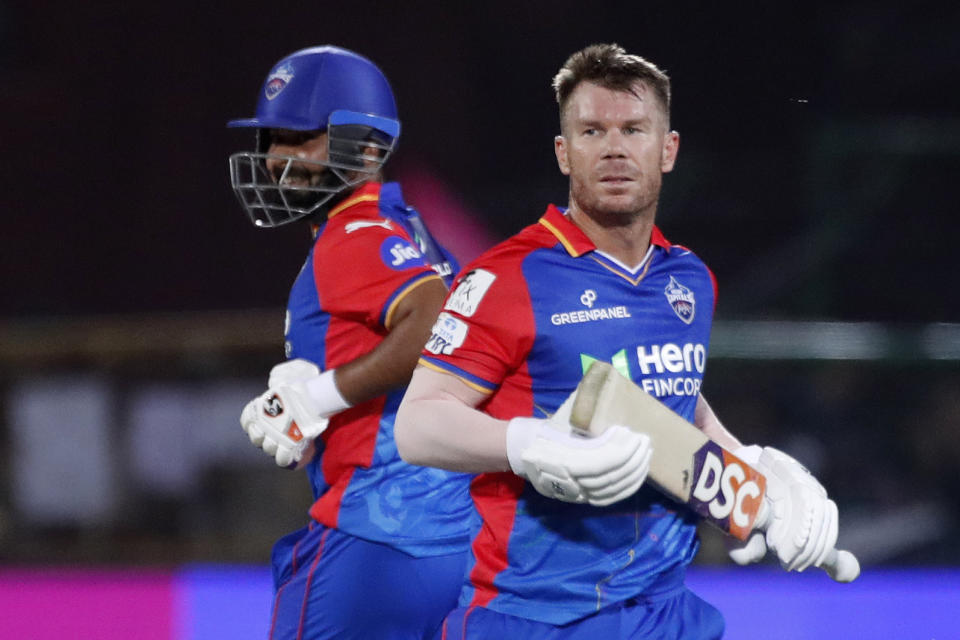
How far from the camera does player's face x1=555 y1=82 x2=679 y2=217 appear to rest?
1.93m

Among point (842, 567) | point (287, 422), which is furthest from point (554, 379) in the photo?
point (287, 422)

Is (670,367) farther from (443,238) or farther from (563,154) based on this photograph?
(443,238)

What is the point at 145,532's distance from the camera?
17.1 ft

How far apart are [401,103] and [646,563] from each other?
17.4ft

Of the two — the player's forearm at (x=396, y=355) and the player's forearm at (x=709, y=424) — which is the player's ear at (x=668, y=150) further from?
the player's forearm at (x=396, y=355)

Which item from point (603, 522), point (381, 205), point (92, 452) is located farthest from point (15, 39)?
point (603, 522)

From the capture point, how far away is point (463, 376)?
5.91 feet

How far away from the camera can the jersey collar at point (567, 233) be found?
6.35ft

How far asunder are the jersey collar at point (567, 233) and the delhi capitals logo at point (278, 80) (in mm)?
935

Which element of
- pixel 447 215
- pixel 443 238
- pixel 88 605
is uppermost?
pixel 447 215

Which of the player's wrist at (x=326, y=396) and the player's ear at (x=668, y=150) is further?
the player's wrist at (x=326, y=396)

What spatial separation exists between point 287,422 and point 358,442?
0.48 feet

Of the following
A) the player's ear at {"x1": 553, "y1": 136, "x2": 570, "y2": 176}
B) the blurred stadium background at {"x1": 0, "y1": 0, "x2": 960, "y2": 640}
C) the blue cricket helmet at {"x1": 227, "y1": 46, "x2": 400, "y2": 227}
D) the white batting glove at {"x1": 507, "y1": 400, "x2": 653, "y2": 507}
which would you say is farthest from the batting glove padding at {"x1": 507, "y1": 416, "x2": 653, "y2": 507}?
the blurred stadium background at {"x1": 0, "y1": 0, "x2": 960, "y2": 640}

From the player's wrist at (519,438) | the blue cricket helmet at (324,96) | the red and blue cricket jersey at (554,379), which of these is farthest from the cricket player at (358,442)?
the player's wrist at (519,438)
